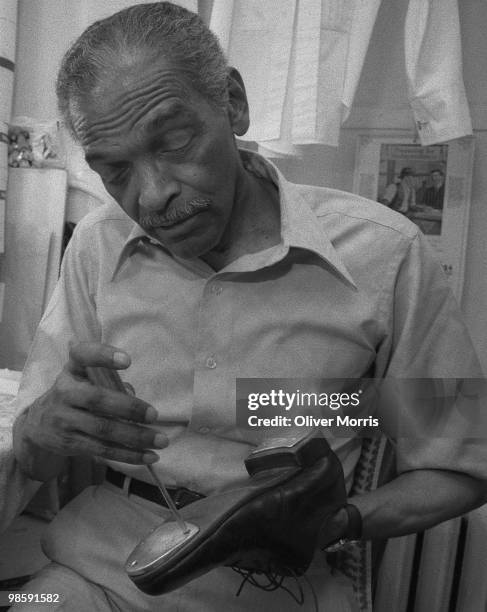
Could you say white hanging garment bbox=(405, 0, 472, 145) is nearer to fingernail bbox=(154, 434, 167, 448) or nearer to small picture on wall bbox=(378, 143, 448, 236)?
small picture on wall bbox=(378, 143, 448, 236)

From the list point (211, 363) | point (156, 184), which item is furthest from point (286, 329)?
point (156, 184)

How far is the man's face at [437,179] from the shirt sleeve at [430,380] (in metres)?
0.48

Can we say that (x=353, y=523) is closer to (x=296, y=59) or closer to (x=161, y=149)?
(x=161, y=149)

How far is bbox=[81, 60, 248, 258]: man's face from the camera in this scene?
0.65 metres

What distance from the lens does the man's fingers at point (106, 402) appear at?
56 cm

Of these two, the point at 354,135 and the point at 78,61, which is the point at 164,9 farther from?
the point at 354,135

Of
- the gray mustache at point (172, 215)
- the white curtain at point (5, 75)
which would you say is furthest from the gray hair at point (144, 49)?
the white curtain at point (5, 75)

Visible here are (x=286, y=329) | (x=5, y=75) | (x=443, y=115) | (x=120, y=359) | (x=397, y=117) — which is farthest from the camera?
(x=5, y=75)

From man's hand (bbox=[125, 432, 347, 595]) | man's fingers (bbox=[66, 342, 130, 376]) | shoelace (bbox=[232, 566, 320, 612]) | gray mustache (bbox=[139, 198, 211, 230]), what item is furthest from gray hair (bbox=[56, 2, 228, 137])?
shoelace (bbox=[232, 566, 320, 612])

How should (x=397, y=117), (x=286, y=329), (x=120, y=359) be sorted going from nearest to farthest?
(x=120, y=359)
(x=286, y=329)
(x=397, y=117)

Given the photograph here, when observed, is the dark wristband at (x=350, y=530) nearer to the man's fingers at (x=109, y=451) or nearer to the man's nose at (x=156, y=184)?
the man's fingers at (x=109, y=451)

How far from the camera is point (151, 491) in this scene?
771 millimetres

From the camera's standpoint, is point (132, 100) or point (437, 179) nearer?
point (132, 100)

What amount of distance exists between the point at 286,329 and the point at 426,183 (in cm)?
62
